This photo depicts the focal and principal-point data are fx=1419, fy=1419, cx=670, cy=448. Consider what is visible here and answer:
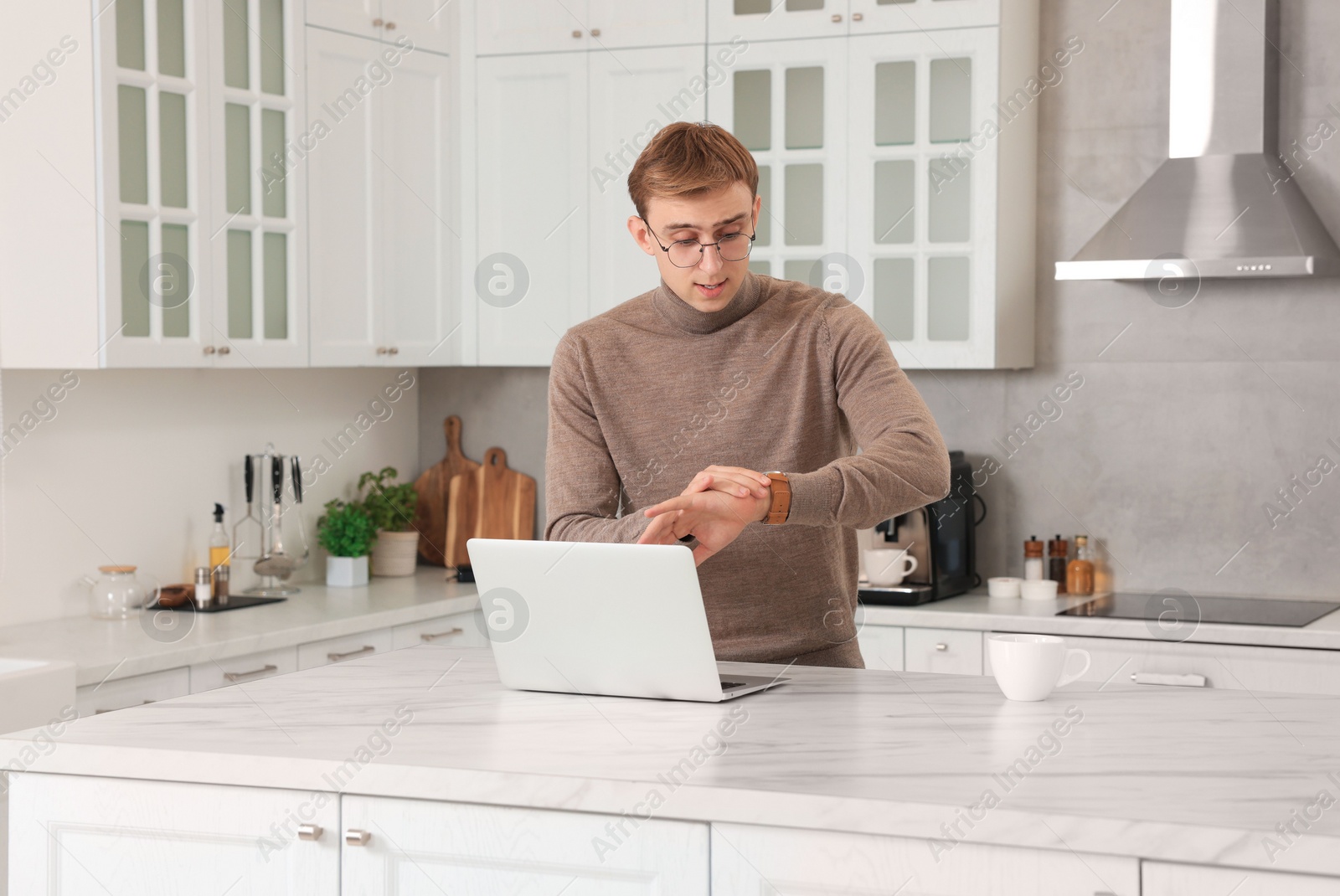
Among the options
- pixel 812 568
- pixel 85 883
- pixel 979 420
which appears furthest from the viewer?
pixel 979 420

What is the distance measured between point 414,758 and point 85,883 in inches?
16.7

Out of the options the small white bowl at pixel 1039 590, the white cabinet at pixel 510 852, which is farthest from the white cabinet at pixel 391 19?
the white cabinet at pixel 510 852

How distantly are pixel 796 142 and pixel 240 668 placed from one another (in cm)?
181

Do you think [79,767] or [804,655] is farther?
[804,655]

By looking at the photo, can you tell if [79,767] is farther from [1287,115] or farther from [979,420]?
[1287,115]

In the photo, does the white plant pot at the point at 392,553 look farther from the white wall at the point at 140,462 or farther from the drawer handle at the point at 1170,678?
the drawer handle at the point at 1170,678

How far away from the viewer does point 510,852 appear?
1.39m

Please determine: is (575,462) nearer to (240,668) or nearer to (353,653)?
(240,668)

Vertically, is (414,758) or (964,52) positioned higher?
(964,52)

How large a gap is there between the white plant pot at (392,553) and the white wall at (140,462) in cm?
16

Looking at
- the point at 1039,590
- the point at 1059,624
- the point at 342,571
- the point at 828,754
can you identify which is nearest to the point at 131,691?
the point at 342,571

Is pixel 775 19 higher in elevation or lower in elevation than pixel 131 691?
higher

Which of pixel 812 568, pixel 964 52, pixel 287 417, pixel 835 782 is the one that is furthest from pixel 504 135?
pixel 835 782

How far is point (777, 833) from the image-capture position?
51.4 inches
